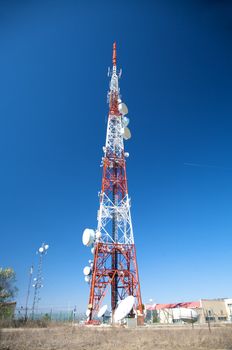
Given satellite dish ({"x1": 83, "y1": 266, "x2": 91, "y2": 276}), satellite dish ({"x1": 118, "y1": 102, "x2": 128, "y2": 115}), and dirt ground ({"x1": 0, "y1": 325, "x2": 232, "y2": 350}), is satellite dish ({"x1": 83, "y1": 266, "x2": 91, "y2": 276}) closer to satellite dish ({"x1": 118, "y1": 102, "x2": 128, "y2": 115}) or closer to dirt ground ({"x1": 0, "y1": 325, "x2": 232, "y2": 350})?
dirt ground ({"x1": 0, "y1": 325, "x2": 232, "y2": 350})

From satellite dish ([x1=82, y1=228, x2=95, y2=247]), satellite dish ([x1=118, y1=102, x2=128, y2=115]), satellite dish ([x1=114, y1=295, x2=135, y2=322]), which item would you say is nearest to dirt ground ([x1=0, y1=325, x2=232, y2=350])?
satellite dish ([x1=114, y1=295, x2=135, y2=322])

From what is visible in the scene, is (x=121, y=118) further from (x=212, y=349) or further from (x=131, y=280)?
(x=212, y=349)

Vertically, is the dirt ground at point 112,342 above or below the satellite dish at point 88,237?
below

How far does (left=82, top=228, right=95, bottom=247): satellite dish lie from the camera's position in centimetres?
2992

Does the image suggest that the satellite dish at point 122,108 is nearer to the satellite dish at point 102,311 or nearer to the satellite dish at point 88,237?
the satellite dish at point 88,237

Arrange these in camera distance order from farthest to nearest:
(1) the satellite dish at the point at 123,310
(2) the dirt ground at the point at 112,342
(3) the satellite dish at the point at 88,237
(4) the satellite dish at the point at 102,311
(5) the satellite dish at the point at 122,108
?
1. (5) the satellite dish at the point at 122,108
2. (3) the satellite dish at the point at 88,237
3. (4) the satellite dish at the point at 102,311
4. (1) the satellite dish at the point at 123,310
5. (2) the dirt ground at the point at 112,342

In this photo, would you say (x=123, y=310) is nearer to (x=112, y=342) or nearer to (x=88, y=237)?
(x=88, y=237)

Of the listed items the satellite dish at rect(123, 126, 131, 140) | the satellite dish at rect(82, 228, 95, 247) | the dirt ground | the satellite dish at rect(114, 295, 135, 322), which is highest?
the satellite dish at rect(123, 126, 131, 140)

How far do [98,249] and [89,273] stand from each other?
2967mm

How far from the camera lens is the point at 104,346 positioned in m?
13.9

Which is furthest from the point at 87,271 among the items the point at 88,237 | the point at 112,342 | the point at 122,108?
the point at 122,108

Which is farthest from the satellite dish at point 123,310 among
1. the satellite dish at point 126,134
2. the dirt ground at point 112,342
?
the satellite dish at point 126,134

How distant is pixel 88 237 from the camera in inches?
1177

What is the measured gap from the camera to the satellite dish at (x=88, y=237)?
98.2ft
